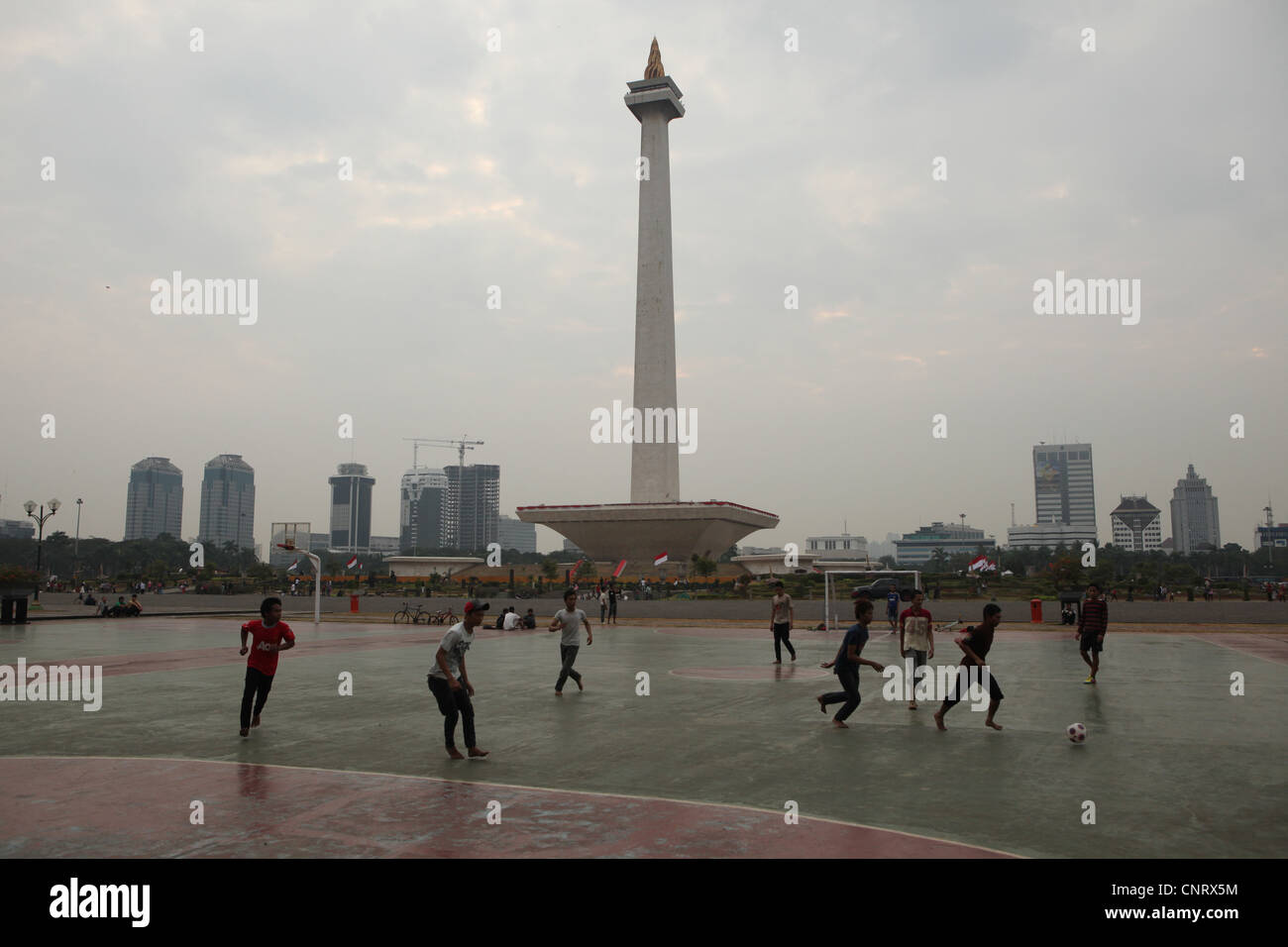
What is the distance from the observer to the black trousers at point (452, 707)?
9297mm

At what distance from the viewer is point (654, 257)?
6575cm

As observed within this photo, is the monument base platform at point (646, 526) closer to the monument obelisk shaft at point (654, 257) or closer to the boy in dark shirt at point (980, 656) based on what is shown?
the monument obelisk shaft at point (654, 257)

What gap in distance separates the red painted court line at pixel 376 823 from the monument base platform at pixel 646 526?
5888 cm

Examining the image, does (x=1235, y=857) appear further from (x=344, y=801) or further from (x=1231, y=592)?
(x=1231, y=592)

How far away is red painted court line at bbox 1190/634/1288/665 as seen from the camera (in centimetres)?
2003

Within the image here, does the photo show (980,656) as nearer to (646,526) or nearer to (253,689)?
(253,689)

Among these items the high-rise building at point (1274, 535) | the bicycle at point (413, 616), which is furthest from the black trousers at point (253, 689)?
the high-rise building at point (1274, 535)

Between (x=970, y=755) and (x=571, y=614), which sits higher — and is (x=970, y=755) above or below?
below

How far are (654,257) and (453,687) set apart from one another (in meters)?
59.6

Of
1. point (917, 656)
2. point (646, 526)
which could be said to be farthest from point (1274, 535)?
point (917, 656)

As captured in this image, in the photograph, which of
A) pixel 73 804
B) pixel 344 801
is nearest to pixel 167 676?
pixel 73 804
